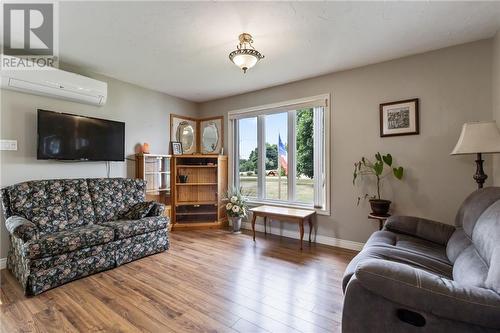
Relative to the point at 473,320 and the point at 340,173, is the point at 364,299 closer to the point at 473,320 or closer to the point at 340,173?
the point at 473,320

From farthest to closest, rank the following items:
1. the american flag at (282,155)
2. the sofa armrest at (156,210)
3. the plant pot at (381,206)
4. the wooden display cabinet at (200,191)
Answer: the wooden display cabinet at (200,191) < the american flag at (282,155) < the sofa armrest at (156,210) < the plant pot at (381,206)

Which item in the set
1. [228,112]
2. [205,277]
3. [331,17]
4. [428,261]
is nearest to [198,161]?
[228,112]

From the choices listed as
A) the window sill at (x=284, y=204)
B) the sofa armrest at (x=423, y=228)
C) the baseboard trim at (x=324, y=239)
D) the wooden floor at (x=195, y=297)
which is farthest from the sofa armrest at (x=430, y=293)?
the window sill at (x=284, y=204)

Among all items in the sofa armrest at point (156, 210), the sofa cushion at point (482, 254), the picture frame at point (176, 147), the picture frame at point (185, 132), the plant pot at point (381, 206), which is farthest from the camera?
the picture frame at point (185, 132)

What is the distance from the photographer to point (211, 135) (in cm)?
487

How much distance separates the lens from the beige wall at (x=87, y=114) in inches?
107

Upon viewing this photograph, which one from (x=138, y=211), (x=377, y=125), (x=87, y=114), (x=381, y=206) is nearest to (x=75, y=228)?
(x=138, y=211)

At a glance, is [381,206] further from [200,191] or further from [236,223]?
[200,191]

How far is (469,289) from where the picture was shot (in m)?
1.06

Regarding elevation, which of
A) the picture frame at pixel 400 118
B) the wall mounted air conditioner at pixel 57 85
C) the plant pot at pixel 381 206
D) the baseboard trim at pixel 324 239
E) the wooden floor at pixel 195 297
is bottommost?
the wooden floor at pixel 195 297

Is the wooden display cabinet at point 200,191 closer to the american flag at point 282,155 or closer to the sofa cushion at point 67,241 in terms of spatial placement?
the american flag at point 282,155

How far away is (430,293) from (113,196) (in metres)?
3.50

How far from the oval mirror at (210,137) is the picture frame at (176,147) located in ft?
1.70

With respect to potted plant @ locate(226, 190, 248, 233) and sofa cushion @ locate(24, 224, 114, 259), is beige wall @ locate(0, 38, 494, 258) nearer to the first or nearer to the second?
sofa cushion @ locate(24, 224, 114, 259)
